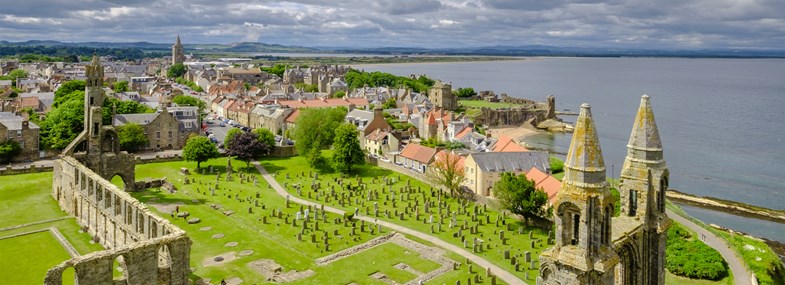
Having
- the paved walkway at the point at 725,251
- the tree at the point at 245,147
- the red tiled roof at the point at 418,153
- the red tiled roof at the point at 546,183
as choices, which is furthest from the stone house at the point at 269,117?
the paved walkway at the point at 725,251

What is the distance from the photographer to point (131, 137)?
198ft

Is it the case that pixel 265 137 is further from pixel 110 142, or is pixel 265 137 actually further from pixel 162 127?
pixel 110 142

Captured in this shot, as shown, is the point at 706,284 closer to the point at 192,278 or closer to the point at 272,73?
the point at 192,278

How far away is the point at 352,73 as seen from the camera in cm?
16312

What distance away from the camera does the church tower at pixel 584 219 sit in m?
12.9

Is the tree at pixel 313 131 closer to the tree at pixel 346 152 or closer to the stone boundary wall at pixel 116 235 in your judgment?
the tree at pixel 346 152

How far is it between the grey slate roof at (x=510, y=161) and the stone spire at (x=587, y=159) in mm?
35929

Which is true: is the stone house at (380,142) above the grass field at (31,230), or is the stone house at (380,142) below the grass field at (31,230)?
above

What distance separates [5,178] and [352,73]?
121 m

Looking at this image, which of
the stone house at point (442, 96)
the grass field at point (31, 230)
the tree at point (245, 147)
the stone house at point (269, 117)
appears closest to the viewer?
the grass field at point (31, 230)

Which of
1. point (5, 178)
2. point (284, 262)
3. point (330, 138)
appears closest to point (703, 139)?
point (330, 138)

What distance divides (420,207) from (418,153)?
1443cm

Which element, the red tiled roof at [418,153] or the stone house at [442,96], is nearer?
the red tiled roof at [418,153]

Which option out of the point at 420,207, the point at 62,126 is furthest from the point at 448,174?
the point at 62,126
